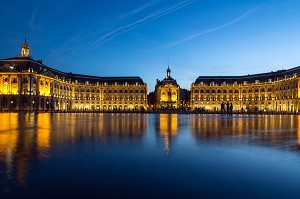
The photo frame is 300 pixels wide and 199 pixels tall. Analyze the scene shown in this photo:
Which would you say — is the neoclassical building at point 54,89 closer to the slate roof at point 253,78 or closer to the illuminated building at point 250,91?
the illuminated building at point 250,91

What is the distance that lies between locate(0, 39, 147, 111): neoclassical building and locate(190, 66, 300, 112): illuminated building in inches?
1290

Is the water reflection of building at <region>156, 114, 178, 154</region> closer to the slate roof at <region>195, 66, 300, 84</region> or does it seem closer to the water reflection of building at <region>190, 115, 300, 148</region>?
the water reflection of building at <region>190, 115, 300, 148</region>

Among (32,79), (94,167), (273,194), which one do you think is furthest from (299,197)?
(32,79)

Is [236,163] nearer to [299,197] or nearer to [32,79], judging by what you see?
[299,197]

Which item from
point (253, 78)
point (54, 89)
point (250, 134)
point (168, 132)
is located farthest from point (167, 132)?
point (253, 78)

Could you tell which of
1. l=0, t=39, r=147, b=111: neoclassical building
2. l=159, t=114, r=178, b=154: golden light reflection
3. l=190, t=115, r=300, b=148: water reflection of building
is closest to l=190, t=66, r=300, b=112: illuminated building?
l=0, t=39, r=147, b=111: neoclassical building

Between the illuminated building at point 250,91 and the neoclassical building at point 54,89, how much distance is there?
107 ft

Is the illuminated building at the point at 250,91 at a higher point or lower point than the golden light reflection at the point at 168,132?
higher

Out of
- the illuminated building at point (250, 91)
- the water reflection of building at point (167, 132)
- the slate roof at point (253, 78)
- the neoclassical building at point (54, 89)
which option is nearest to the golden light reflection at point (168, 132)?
the water reflection of building at point (167, 132)

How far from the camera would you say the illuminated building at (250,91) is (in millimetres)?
121125

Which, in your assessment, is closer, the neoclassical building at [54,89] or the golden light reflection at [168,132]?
the golden light reflection at [168,132]

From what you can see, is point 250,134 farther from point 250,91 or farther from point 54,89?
point 250,91

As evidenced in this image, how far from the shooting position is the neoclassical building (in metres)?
101

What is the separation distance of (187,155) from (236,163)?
147 centimetres
